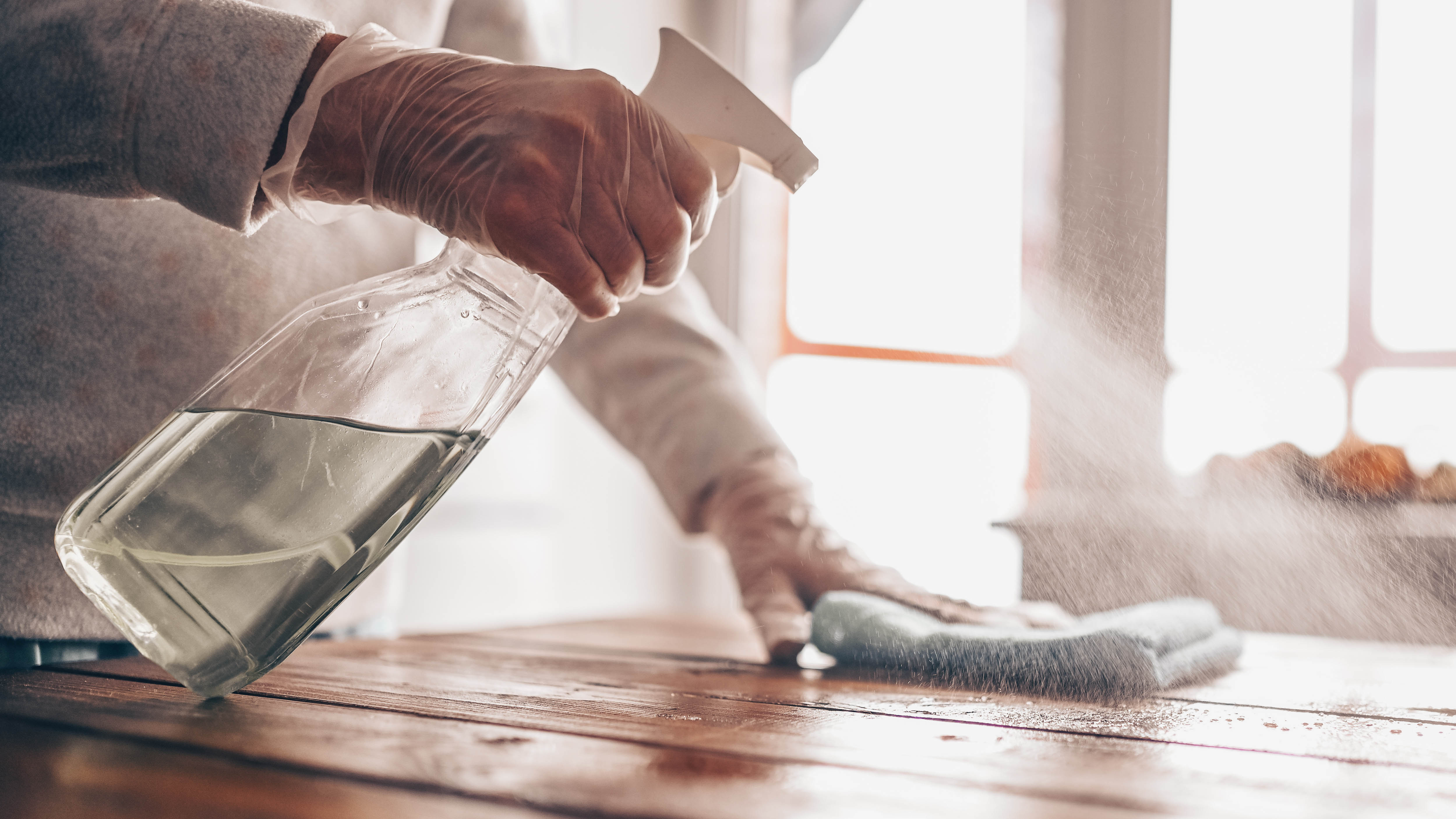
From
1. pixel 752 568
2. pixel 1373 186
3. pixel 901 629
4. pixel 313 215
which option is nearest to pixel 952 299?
pixel 1373 186

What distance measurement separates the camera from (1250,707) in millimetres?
475

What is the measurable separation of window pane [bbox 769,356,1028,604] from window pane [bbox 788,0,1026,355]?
74 millimetres

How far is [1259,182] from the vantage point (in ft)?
5.65

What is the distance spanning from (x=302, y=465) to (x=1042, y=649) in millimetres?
354

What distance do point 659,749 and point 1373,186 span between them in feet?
6.54

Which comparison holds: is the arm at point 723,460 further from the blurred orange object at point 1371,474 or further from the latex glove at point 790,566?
the blurred orange object at point 1371,474

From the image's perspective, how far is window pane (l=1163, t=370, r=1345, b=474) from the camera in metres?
1.85

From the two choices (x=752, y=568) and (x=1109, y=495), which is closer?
(x=752, y=568)

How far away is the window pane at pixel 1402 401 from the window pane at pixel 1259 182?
0.09 m

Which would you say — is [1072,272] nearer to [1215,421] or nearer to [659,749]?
[1215,421]

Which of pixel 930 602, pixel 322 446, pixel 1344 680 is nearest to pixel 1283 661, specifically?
pixel 1344 680

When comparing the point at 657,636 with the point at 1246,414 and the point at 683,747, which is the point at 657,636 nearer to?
the point at 683,747

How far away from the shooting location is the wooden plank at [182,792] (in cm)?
27

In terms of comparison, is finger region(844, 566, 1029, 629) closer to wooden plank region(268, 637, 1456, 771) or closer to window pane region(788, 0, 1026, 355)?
wooden plank region(268, 637, 1456, 771)
